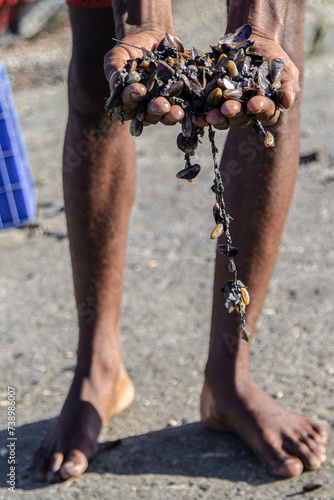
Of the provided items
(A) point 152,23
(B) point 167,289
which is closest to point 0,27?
(B) point 167,289

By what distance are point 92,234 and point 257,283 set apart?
1.49 ft

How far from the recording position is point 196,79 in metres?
1.23

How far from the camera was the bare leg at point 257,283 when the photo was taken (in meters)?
1.63

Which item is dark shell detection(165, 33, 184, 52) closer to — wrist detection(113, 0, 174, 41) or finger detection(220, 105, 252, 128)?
wrist detection(113, 0, 174, 41)

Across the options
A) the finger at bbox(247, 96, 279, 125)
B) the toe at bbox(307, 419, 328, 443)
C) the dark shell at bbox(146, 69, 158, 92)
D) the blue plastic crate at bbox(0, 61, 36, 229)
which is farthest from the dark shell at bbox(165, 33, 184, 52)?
the blue plastic crate at bbox(0, 61, 36, 229)

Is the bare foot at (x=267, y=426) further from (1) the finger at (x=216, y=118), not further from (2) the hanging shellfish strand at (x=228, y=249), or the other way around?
(1) the finger at (x=216, y=118)

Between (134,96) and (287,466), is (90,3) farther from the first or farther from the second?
(287,466)

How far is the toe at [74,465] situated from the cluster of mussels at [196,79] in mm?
745

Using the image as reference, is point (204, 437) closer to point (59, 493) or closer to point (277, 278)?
point (59, 493)

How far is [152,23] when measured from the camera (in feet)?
4.43

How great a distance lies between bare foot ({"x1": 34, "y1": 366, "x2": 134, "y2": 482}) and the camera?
167cm

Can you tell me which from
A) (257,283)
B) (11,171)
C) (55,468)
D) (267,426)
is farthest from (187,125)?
(11,171)

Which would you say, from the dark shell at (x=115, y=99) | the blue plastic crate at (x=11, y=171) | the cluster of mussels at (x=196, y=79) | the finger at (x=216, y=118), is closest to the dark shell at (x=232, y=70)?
the cluster of mussels at (x=196, y=79)

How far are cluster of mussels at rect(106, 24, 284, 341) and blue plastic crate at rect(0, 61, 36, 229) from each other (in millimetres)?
1723
